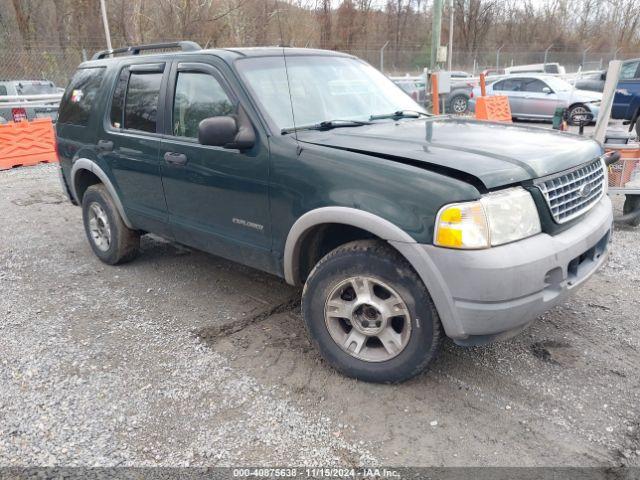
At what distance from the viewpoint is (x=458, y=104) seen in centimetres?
1909

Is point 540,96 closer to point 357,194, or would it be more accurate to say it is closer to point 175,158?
point 175,158

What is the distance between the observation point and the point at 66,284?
4.73m

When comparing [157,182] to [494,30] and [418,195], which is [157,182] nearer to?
[418,195]

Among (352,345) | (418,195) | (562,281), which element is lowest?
(352,345)

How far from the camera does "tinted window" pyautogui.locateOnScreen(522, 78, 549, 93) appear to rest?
15648mm

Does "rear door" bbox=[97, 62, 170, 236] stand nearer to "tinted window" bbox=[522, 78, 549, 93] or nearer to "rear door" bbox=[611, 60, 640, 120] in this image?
"rear door" bbox=[611, 60, 640, 120]

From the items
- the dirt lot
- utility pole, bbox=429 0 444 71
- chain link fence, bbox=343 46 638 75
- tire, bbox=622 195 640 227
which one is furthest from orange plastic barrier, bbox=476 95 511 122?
chain link fence, bbox=343 46 638 75

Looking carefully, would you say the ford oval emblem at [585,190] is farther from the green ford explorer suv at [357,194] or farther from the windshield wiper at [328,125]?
the windshield wiper at [328,125]

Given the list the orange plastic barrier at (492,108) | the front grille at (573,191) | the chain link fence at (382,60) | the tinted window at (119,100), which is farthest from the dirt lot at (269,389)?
the chain link fence at (382,60)

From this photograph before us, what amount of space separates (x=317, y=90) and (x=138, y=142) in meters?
1.56

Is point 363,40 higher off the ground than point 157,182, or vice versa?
point 363,40


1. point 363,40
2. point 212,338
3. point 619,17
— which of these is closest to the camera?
point 212,338

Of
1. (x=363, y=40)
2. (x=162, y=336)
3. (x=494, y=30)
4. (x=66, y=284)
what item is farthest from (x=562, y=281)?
(x=494, y=30)

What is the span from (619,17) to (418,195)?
6197cm
